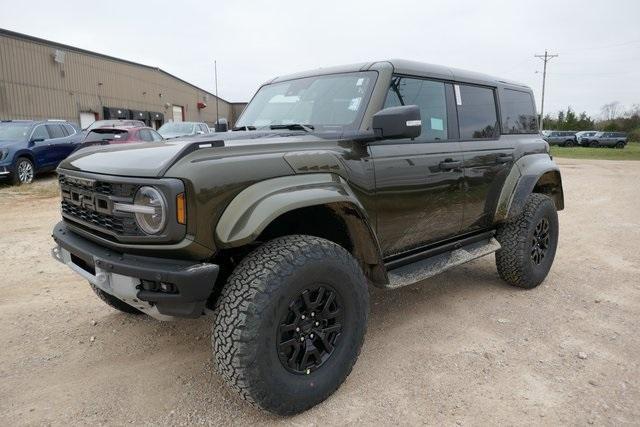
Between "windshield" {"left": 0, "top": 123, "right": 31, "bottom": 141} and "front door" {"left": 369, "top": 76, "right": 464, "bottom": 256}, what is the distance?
36.4 ft

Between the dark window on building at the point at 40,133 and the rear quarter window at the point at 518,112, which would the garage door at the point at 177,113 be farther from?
the rear quarter window at the point at 518,112

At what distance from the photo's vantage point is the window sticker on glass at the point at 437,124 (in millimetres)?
3495

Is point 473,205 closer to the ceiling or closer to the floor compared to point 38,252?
closer to the ceiling

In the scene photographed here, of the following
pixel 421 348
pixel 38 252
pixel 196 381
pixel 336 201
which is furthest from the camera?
pixel 38 252

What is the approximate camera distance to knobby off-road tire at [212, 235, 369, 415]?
2.17 metres

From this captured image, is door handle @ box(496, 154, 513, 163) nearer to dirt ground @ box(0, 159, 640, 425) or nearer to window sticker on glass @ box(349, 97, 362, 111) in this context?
dirt ground @ box(0, 159, 640, 425)

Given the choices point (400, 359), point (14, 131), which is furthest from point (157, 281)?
point (14, 131)

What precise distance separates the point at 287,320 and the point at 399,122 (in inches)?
51.0

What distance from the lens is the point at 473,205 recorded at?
12.3 ft

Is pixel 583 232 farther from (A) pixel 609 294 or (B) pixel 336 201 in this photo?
(B) pixel 336 201

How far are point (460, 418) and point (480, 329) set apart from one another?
47.9 inches

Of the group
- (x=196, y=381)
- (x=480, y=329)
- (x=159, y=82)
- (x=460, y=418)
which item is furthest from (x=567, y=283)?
(x=159, y=82)

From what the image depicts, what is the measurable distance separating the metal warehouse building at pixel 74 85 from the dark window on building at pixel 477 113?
1780 centimetres

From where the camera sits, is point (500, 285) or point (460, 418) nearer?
point (460, 418)
